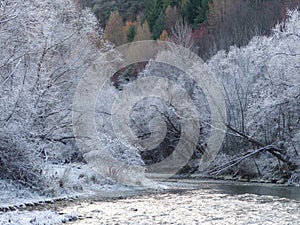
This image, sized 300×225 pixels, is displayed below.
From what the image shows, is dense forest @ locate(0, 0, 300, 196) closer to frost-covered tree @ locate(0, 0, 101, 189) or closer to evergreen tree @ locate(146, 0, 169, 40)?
frost-covered tree @ locate(0, 0, 101, 189)

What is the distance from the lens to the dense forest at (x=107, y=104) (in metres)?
18.0

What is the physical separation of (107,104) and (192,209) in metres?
17.2

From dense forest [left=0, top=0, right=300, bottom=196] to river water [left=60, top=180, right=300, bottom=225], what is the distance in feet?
10.7

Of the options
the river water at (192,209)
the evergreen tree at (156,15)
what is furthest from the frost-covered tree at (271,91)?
the evergreen tree at (156,15)

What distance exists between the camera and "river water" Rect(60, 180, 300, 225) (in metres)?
13.6

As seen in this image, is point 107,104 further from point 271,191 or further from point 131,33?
point 131,33

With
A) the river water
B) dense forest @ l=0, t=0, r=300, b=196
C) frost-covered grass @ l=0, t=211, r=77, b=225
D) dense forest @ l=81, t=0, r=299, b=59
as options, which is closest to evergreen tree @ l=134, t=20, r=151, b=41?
dense forest @ l=81, t=0, r=299, b=59

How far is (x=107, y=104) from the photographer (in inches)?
1280

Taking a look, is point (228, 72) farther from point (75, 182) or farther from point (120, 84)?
point (75, 182)

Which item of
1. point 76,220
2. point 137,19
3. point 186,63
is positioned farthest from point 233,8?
point 76,220

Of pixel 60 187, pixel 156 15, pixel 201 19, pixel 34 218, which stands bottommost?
pixel 34 218

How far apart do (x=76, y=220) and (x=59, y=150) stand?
12878 millimetres

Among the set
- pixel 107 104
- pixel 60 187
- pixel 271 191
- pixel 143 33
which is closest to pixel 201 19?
pixel 143 33

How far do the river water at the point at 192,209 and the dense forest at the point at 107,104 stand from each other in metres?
3.25
